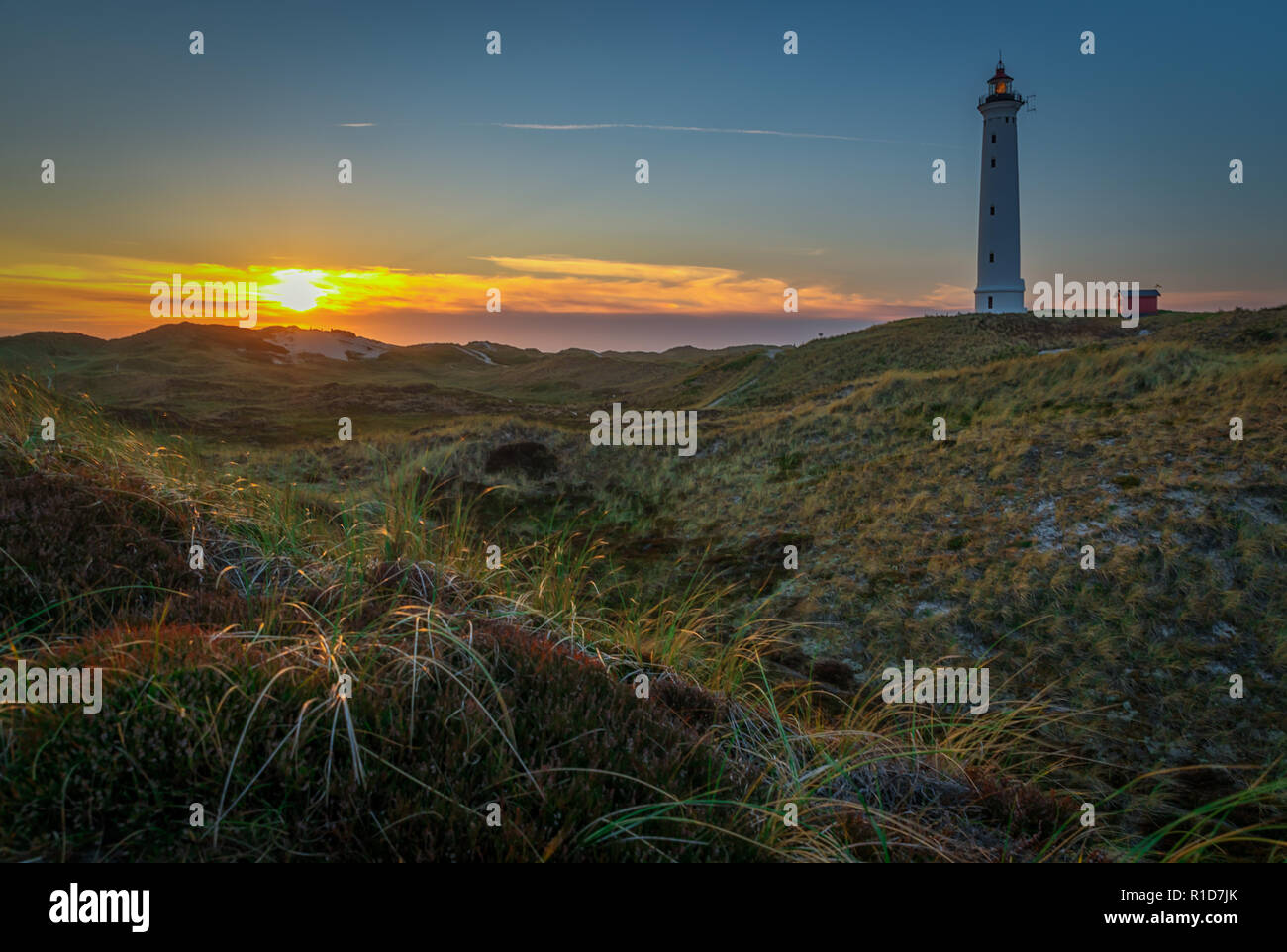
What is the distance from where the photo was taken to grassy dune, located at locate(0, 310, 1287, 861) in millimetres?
2924

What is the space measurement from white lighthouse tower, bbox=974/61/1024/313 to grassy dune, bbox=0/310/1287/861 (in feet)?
167

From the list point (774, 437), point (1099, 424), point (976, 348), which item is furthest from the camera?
point (976, 348)

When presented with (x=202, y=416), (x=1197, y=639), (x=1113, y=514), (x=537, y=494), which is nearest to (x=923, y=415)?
(x=1113, y=514)

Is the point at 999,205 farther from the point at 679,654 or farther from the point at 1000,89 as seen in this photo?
the point at 679,654

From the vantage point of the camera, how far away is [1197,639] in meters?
8.48

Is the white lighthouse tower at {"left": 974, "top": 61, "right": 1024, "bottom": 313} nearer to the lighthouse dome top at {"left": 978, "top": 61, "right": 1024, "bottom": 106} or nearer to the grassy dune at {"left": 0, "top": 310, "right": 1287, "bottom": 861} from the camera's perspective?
the lighthouse dome top at {"left": 978, "top": 61, "right": 1024, "bottom": 106}

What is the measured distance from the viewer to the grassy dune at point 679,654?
2.92 m

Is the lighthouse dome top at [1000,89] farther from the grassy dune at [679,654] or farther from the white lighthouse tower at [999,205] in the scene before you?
the grassy dune at [679,654]

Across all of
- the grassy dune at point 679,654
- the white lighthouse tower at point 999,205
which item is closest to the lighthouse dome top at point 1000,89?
the white lighthouse tower at point 999,205

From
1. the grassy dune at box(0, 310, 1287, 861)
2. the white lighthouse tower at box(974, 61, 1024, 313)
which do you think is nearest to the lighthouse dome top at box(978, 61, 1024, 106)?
the white lighthouse tower at box(974, 61, 1024, 313)

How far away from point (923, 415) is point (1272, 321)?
667 inches

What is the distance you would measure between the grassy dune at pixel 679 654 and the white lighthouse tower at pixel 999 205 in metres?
50.8
